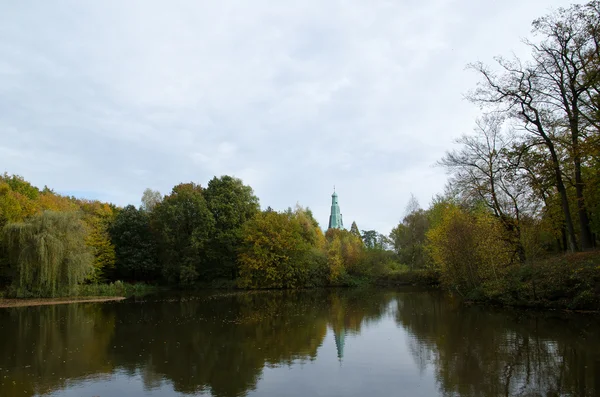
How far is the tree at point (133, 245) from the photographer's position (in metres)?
46.3

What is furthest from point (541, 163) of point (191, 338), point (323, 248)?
point (323, 248)

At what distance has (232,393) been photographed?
8727 mm

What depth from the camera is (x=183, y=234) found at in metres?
45.9

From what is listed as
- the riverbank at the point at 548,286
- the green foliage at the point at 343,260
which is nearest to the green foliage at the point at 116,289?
the green foliage at the point at 343,260

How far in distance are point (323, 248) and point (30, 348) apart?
38.4m

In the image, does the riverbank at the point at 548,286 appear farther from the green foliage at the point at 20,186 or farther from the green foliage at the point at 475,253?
the green foliage at the point at 20,186

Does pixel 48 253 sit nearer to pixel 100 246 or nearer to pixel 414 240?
pixel 100 246

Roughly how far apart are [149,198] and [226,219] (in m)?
19.2

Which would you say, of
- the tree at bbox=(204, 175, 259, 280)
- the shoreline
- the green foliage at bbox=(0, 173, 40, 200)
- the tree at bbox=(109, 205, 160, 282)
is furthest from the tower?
the shoreline

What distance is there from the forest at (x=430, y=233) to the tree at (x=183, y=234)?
148 mm

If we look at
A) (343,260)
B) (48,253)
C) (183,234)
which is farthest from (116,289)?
(343,260)

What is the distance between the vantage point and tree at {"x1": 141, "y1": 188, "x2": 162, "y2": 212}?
59.0m

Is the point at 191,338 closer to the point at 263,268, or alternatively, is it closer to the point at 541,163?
the point at 541,163

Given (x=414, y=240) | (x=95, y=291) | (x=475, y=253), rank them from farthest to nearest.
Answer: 1. (x=414, y=240)
2. (x=95, y=291)
3. (x=475, y=253)
